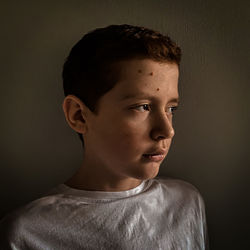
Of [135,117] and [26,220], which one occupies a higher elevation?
[135,117]

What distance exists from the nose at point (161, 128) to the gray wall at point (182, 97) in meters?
0.27

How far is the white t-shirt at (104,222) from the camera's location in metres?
0.69

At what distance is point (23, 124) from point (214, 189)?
625mm

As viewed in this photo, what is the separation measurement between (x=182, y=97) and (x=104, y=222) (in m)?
0.43

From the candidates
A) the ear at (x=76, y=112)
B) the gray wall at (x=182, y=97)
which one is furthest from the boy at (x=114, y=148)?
the gray wall at (x=182, y=97)

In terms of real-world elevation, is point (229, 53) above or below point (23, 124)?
above

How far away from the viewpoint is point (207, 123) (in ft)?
2.97

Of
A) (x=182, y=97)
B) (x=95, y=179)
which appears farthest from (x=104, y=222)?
(x=182, y=97)

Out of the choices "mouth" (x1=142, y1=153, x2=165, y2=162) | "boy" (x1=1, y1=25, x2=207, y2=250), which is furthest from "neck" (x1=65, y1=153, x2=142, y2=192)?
"mouth" (x1=142, y1=153, x2=165, y2=162)

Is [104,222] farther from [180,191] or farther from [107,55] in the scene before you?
[107,55]

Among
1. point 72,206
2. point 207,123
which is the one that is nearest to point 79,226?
point 72,206

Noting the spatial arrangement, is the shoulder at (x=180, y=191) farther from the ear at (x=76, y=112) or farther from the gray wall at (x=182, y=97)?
the ear at (x=76, y=112)

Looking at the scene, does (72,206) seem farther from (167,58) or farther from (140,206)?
(167,58)

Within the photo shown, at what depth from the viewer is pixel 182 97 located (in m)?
0.90
